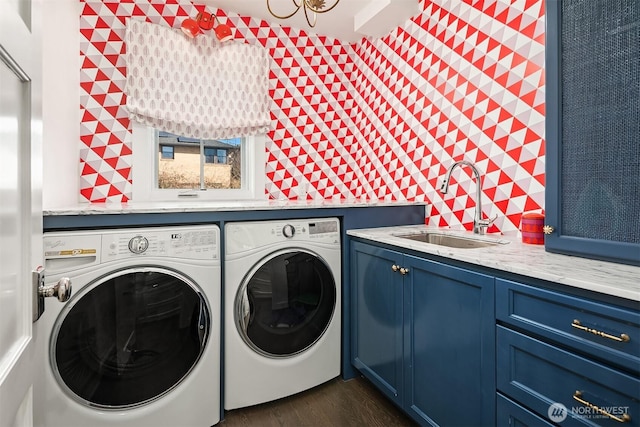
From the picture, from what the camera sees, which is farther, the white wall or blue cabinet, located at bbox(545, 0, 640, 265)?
the white wall

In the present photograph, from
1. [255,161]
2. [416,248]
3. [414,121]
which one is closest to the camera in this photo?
[416,248]

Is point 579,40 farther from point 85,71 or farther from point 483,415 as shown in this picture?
point 85,71

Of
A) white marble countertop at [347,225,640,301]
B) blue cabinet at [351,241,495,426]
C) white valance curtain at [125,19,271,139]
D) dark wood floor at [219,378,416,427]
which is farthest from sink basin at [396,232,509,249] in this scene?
white valance curtain at [125,19,271,139]

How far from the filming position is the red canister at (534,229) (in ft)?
5.06

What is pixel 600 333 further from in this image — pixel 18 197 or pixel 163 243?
pixel 163 243

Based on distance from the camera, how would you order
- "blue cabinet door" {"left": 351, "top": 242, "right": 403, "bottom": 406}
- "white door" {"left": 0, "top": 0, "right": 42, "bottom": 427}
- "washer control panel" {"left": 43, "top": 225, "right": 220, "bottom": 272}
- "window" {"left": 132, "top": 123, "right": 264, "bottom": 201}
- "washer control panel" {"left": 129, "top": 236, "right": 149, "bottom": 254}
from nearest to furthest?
"white door" {"left": 0, "top": 0, "right": 42, "bottom": 427}
"washer control panel" {"left": 43, "top": 225, "right": 220, "bottom": 272}
"washer control panel" {"left": 129, "top": 236, "right": 149, "bottom": 254}
"blue cabinet door" {"left": 351, "top": 242, "right": 403, "bottom": 406}
"window" {"left": 132, "top": 123, "right": 264, "bottom": 201}

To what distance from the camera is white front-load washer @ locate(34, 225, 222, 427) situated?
133 centimetres

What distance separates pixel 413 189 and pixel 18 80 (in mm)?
2180

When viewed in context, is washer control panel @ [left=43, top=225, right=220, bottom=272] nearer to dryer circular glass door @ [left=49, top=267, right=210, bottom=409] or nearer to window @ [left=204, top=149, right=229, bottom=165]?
dryer circular glass door @ [left=49, top=267, right=210, bottom=409]

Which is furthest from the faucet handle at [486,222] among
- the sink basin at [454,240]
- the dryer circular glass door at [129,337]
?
the dryer circular glass door at [129,337]

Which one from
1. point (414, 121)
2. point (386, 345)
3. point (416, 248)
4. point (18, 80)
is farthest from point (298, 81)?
point (18, 80)

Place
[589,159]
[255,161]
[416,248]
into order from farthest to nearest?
[255,161] → [416,248] → [589,159]

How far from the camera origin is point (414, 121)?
238 centimetres

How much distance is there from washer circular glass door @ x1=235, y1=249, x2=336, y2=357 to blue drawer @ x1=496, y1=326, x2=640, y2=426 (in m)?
0.99
